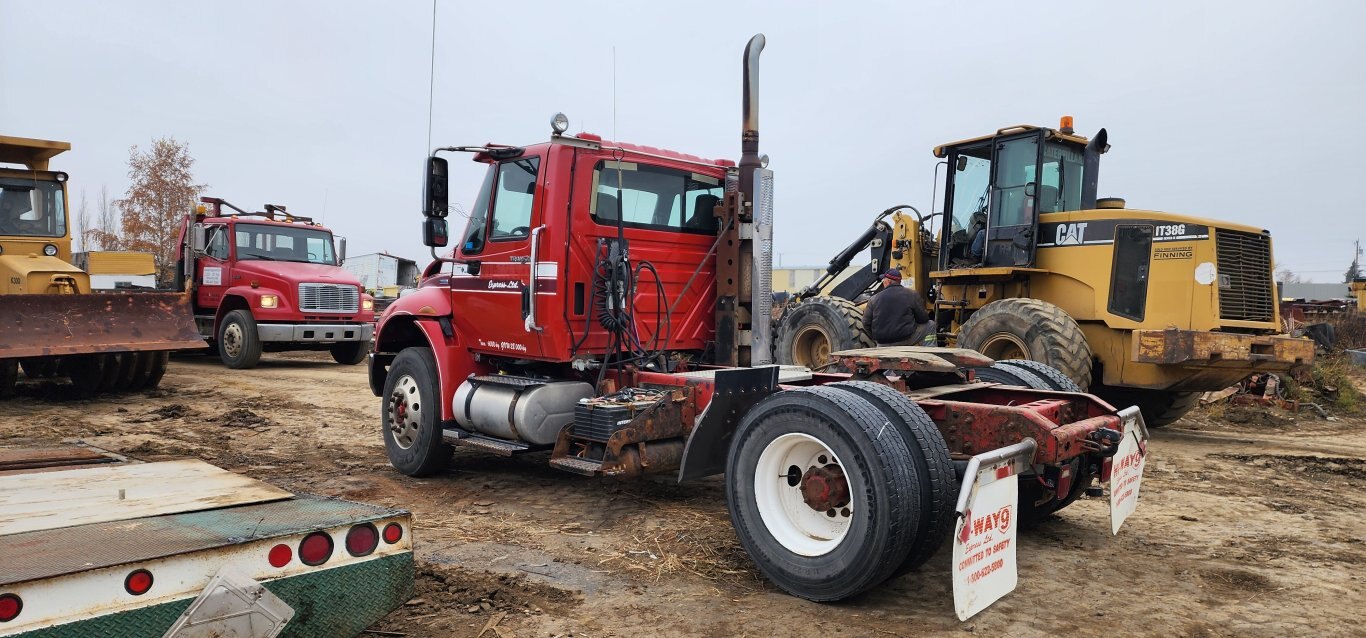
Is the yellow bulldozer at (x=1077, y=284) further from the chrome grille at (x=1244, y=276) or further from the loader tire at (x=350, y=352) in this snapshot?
the loader tire at (x=350, y=352)

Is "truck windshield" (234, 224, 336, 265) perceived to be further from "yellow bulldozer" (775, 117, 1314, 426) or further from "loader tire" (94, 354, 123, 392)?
"yellow bulldozer" (775, 117, 1314, 426)

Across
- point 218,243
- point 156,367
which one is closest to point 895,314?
point 156,367

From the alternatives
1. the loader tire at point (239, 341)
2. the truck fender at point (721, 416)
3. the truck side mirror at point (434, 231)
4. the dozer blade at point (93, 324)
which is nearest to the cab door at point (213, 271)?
the loader tire at point (239, 341)

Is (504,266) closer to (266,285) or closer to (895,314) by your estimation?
(895,314)

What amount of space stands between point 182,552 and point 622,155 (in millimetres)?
4149

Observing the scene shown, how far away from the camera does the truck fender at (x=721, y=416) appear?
4980 millimetres

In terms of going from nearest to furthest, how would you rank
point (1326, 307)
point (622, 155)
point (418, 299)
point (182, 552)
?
1. point (182, 552)
2. point (622, 155)
3. point (418, 299)
4. point (1326, 307)

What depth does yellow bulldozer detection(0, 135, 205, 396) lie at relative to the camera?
32.4ft

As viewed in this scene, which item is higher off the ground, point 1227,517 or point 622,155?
point 622,155

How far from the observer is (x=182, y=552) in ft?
8.57

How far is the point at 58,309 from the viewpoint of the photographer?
33.0ft

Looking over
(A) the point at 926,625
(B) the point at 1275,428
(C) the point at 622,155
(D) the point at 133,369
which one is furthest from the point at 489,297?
(B) the point at 1275,428

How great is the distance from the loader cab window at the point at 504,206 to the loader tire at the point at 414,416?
0.96 m

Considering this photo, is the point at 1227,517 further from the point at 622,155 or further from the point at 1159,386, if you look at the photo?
the point at 622,155
